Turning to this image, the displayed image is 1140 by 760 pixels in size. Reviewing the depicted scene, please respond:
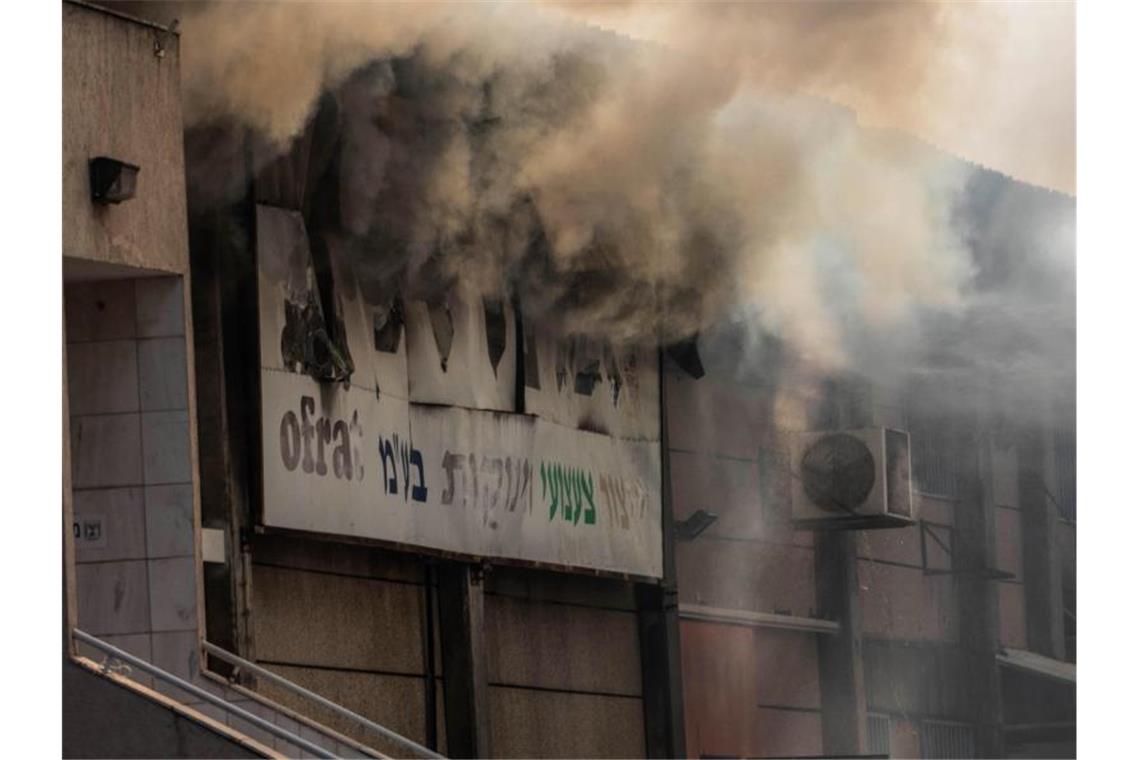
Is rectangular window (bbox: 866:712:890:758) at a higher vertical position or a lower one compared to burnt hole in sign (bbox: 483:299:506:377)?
lower

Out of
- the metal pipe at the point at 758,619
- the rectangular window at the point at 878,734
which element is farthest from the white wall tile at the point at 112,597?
the rectangular window at the point at 878,734

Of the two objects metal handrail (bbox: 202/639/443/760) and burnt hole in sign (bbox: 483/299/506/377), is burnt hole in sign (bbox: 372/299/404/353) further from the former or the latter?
metal handrail (bbox: 202/639/443/760)

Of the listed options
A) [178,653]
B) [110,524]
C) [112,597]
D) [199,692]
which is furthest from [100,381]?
[199,692]

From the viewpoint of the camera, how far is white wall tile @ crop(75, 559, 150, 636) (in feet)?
37.8

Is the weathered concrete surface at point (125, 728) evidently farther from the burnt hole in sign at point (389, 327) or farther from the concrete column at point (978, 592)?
the concrete column at point (978, 592)

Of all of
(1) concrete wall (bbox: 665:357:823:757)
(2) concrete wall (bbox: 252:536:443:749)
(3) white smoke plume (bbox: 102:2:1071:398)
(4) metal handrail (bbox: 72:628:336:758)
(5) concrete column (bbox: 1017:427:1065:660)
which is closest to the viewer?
(4) metal handrail (bbox: 72:628:336:758)

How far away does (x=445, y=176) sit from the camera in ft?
44.3

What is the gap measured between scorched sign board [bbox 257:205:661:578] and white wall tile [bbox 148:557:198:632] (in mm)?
727

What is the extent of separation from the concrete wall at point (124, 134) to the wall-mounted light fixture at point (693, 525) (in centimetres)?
423

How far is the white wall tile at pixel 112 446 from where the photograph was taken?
11.6 metres

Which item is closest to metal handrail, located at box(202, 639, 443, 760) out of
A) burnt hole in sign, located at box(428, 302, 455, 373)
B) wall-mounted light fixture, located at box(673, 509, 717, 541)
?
burnt hole in sign, located at box(428, 302, 455, 373)

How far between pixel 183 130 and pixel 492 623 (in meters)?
3.25

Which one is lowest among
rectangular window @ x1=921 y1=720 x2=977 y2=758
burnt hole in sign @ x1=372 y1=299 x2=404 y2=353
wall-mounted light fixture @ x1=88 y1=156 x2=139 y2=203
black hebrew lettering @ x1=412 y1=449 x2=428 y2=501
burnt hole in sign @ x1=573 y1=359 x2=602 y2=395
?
rectangular window @ x1=921 y1=720 x2=977 y2=758

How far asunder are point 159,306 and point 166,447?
621mm
